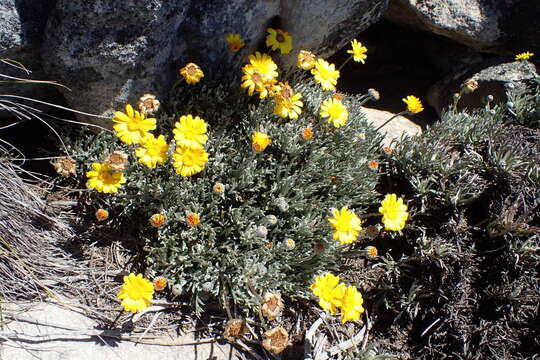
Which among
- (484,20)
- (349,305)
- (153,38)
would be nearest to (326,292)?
(349,305)

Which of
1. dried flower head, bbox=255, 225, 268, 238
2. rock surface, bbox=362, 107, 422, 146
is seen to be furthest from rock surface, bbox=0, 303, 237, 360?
rock surface, bbox=362, 107, 422, 146

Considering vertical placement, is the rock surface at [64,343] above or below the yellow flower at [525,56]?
below

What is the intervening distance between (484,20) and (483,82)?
59 cm

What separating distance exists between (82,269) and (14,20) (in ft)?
4.87

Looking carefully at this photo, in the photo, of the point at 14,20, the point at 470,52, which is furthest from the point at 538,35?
the point at 14,20

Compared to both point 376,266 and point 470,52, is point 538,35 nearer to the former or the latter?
point 470,52

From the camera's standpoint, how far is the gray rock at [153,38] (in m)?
2.91

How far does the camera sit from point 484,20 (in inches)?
187

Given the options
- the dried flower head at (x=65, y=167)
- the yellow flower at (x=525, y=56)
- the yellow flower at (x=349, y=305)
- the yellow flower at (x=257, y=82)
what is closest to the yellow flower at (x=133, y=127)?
the dried flower head at (x=65, y=167)

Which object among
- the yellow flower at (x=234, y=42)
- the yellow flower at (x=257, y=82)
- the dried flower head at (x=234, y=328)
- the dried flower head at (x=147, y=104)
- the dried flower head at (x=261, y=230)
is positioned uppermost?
the yellow flower at (x=234, y=42)

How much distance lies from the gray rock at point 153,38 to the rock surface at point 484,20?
3.74 feet

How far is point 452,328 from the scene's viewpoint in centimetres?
317

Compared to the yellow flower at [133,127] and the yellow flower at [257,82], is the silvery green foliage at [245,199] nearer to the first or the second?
the yellow flower at [257,82]

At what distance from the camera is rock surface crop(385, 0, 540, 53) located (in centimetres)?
469
